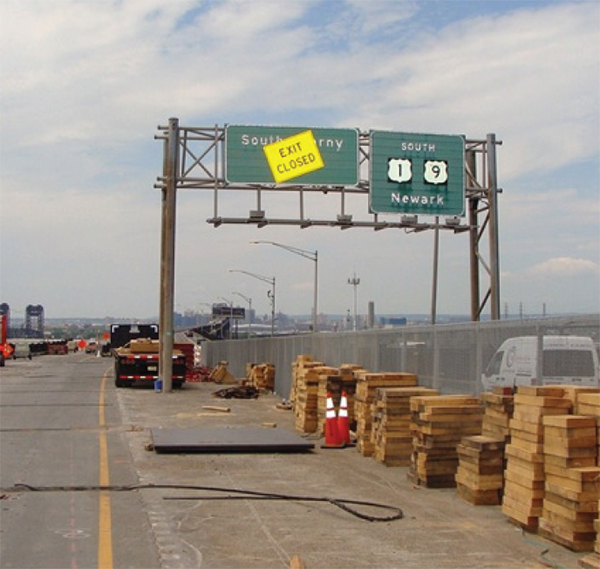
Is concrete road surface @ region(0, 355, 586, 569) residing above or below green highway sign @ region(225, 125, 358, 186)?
below

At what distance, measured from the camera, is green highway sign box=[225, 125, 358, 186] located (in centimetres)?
3027

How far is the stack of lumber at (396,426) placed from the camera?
51.6 ft

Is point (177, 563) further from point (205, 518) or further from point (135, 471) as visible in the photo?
point (135, 471)

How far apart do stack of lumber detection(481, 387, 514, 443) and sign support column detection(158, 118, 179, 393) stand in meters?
22.4

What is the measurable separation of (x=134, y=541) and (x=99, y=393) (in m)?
25.7

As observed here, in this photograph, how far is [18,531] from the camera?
9.98m

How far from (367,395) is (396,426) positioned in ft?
5.14

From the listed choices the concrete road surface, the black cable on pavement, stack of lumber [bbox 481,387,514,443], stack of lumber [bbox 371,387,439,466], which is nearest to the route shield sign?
the concrete road surface

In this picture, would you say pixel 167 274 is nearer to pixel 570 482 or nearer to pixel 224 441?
pixel 224 441

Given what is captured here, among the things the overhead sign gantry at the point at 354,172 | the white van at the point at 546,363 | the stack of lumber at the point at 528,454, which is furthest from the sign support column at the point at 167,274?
the stack of lumber at the point at 528,454

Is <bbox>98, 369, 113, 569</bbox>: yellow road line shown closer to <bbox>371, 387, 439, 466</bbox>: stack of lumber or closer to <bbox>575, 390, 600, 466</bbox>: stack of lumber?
<bbox>371, 387, 439, 466</bbox>: stack of lumber

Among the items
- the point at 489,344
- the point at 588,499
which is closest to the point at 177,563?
the point at 588,499

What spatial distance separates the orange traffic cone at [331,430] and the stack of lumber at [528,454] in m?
7.66

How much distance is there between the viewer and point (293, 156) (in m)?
30.3
